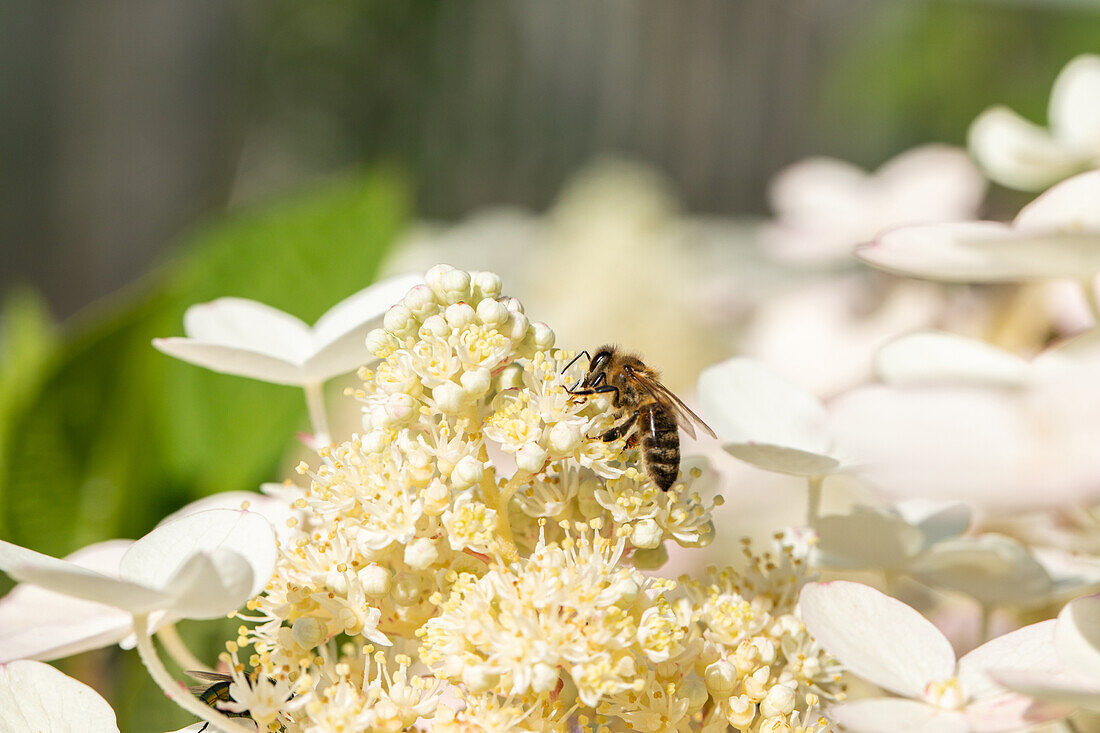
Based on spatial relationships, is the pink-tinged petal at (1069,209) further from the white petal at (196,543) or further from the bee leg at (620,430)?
the white petal at (196,543)

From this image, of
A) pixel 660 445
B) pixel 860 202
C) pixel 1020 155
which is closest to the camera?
pixel 660 445

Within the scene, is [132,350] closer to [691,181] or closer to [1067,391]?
[1067,391]

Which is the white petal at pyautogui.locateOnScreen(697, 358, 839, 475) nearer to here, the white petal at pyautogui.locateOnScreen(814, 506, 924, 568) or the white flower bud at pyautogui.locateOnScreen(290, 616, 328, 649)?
the white petal at pyautogui.locateOnScreen(814, 506, 924, 568)

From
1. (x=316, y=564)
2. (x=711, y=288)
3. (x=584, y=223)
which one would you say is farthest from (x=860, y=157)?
(x=316, y=564)

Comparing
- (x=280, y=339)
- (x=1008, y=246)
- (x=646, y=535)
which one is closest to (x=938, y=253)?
(x=1008, y=246)

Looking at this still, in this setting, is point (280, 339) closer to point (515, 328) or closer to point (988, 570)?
point (515, 328)

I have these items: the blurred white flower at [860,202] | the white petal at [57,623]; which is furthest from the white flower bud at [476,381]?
the blurred white flower at [860,202]
